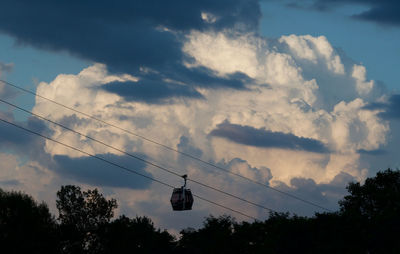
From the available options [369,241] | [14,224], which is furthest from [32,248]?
[369,241]

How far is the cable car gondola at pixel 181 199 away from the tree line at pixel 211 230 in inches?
1358

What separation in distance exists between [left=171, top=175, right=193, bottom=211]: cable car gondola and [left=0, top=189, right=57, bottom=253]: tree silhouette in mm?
45418

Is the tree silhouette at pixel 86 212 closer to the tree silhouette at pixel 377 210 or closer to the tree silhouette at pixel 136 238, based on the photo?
the tree silhouette at pixel 136 238

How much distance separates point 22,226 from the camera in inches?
4948

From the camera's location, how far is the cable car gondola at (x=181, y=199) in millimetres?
90375

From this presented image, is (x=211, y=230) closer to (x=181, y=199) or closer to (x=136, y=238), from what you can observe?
(x=136, y=238)

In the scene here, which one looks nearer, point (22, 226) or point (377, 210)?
point (22, 226)

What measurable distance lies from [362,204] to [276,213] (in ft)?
60.0

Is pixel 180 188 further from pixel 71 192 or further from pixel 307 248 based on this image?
pixel 71 192

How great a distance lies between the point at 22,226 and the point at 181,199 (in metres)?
47.2

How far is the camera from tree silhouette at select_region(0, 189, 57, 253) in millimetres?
124500

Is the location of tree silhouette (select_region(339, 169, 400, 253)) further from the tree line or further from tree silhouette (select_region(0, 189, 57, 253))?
tree silhouette (select_region(0, 189, 57, 253))

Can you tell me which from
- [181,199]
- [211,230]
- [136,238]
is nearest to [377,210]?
[211,230]

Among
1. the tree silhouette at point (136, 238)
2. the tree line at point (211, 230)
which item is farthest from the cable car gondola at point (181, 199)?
the tree silhouette at point (136, 238)
